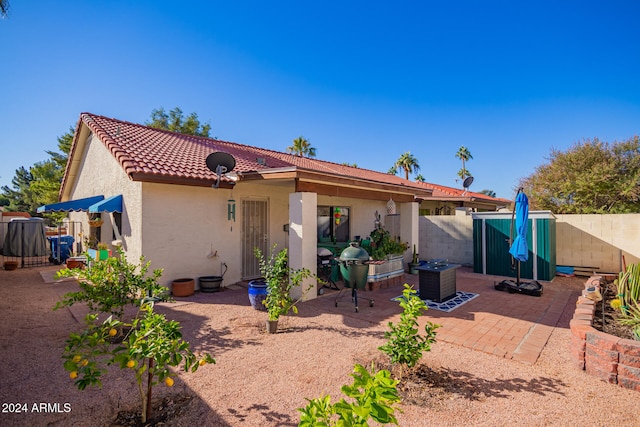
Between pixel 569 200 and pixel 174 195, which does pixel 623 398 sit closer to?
pixel 174 195

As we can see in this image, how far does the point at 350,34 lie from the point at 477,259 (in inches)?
388

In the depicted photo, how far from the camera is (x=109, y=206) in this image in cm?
819

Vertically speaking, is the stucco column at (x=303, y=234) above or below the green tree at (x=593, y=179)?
below

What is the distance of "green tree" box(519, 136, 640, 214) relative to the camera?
52.7 ft

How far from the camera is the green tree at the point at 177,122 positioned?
30.4 metres

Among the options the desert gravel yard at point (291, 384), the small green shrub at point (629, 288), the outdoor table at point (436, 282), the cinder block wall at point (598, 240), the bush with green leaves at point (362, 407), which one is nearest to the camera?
the bush with green leaves at point (362, 407)

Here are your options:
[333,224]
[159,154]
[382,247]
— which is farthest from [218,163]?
[333,224]

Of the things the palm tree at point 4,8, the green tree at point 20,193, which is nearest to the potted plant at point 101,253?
the palm tree at point 4,8

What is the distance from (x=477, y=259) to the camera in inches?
437

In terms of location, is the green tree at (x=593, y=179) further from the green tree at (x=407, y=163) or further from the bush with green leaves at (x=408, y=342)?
the green tree at (x=407, y=163)

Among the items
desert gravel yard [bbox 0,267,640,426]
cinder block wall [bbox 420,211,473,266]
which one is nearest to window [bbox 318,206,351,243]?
cinder block wall [bbox 420,211,473,266]

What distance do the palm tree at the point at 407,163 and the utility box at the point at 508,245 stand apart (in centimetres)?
2864

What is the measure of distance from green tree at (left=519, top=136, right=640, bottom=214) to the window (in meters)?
13.8

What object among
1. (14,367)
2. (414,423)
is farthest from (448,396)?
(14,367)
